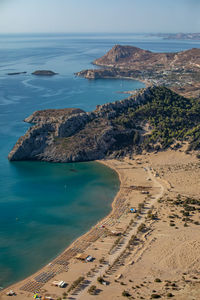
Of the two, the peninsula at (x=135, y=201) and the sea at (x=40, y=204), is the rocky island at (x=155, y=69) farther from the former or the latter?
the sea at (x=40, y=204)

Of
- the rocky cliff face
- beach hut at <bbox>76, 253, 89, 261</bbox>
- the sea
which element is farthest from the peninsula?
the sea

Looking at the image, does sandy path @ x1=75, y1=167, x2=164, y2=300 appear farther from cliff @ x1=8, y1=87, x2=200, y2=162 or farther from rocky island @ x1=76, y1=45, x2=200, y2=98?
rocky island @ x1=76, y1=45, x2=200, y2=98

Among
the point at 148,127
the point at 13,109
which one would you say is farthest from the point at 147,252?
the point at 13,109

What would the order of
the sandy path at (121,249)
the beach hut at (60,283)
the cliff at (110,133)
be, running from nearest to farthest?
1. the sandy path at (121,249)
2. the beach hut at (60,283)
3. the cliff at (110,133)

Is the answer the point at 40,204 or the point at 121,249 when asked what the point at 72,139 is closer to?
the point at 40,204

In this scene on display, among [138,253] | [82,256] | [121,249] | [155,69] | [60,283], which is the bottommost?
[60,283]

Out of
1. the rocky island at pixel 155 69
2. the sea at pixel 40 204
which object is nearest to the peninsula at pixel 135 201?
the sea at pixel 40 204

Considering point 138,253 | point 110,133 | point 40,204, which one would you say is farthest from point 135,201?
point 110,133
